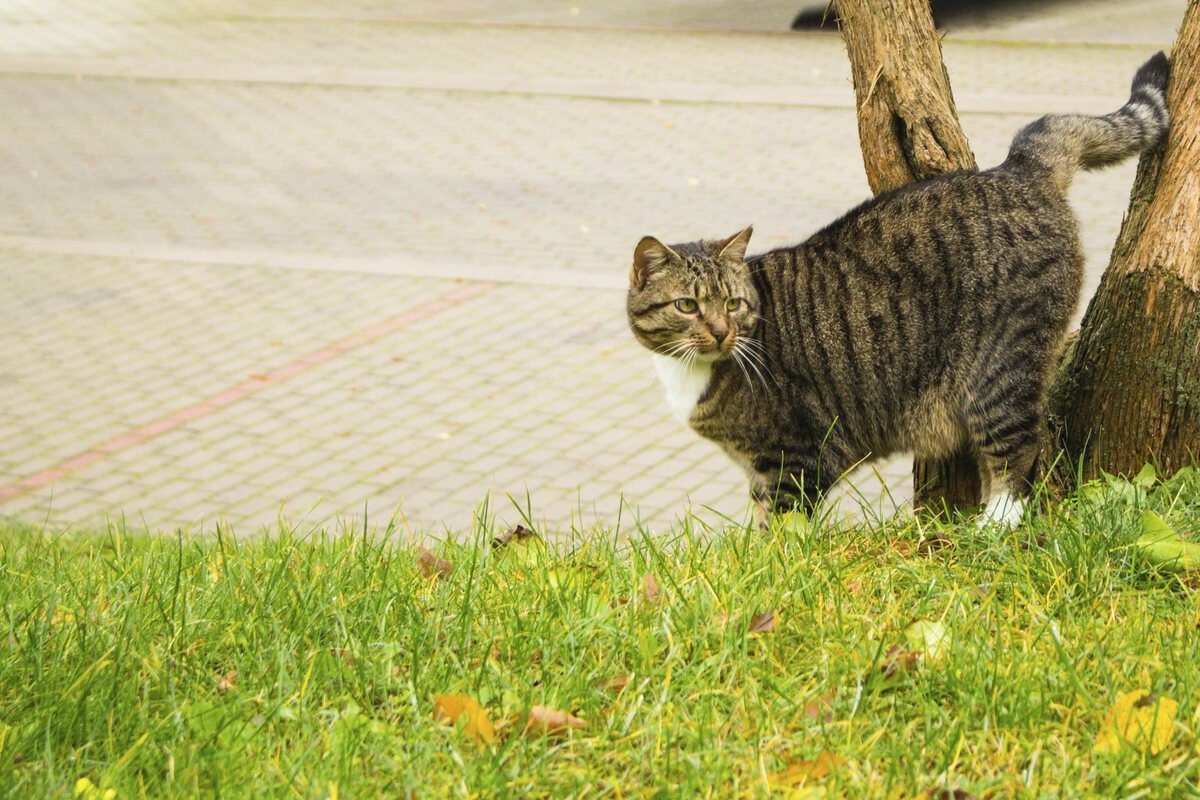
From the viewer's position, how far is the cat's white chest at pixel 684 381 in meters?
4.76

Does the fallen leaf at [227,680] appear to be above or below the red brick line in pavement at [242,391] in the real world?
above

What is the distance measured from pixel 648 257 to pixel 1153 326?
5.66 feet

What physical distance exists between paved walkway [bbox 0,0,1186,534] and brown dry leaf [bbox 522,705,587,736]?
1.22m

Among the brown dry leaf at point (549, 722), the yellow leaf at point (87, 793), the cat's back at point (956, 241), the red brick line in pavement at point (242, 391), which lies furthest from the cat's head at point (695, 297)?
the red brick line in pavement at point (242, 391)

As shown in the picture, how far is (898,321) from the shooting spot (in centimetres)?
446

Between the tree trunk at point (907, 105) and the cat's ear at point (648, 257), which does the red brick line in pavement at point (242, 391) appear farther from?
the tree trunk at point (907, 105)

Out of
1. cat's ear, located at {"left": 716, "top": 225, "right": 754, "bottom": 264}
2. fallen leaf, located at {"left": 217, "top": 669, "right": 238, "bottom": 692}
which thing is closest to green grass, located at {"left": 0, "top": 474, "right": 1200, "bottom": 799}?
fallen leaf, located at {"left": 217, "top": 669, "right": 238, "bottom": 692}

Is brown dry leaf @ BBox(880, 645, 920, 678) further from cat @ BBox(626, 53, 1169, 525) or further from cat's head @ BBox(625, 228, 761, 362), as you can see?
cat's head @ BBox(625, 228, 761, 362)

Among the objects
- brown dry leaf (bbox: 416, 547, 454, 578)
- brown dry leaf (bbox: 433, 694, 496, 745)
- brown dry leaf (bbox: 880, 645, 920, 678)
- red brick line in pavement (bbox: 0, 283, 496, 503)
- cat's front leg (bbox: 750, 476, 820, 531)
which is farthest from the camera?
red brick line in pavement (bbox: 0, 283, 496, 503)

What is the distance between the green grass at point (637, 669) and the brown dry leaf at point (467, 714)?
0.03m

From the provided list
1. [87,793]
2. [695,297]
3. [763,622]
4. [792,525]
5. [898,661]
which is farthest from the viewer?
[695,297]

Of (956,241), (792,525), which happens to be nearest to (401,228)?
(956,241)

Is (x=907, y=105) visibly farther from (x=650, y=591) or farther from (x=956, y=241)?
(x=650, y=591)

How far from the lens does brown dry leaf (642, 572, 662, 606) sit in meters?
3.42
